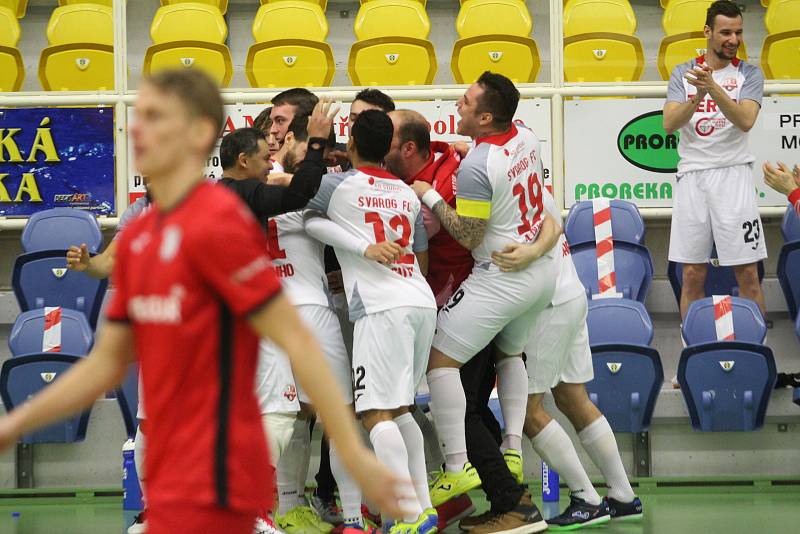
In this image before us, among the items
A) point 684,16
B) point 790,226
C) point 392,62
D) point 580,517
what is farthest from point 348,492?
point 684,16

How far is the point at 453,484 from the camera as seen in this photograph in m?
5.79

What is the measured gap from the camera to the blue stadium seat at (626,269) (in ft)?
27.7

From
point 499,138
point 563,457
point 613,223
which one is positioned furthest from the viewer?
point 613,223

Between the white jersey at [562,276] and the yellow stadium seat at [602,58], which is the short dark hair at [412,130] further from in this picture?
the yellow stadium seat at [602,58]

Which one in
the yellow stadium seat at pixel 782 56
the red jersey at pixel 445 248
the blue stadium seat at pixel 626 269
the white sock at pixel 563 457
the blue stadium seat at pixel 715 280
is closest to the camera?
the white sock at pixel 563 457

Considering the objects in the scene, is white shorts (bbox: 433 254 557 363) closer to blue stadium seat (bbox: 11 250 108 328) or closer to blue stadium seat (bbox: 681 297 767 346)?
blue stadium seat (bbox: 681 297 767 346)

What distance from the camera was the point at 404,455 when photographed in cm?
538

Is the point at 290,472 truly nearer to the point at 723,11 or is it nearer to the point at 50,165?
the point at 50,165

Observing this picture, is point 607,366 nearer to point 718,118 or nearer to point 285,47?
point 718,118

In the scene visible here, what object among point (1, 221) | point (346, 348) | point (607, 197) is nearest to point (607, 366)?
point (607, 197)

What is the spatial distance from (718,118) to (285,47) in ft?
10.9

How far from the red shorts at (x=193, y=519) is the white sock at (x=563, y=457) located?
12.4ft

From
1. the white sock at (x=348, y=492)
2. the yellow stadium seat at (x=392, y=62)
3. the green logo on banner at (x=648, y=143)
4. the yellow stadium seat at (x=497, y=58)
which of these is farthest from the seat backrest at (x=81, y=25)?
the white sock at (x=348, y=492)

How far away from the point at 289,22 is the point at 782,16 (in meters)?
3.90
